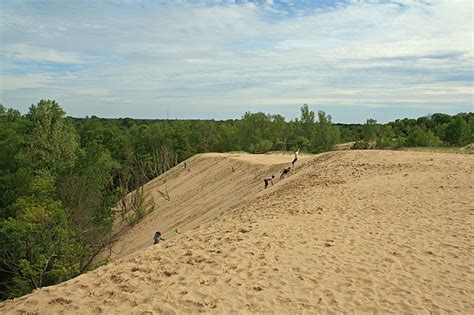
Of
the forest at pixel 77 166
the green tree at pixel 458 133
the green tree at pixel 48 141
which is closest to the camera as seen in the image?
the forest at pixel 77 166

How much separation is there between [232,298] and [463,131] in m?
50.9

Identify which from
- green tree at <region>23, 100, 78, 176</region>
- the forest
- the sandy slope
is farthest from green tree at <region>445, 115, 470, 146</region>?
green tree at <region>23, 100, 78, 176</region>

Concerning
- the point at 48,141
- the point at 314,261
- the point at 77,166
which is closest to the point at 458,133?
the point at 77,166

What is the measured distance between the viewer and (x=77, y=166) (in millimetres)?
25438

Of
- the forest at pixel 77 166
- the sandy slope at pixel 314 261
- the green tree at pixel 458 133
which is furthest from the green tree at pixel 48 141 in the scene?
the green tree at pixel 458 133

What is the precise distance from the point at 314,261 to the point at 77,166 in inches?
826

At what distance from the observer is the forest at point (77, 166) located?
14750 mm

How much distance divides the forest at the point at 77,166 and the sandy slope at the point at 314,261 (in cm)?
611

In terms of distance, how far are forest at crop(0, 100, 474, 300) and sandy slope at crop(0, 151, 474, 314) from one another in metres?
6.11

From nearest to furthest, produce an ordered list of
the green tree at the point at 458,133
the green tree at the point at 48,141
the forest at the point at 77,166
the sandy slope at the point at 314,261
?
the sandy slope at the point at 314,261, the forest at the point at 77,166, the green tree at the point at 48,141, the green tree at the point at 458,133

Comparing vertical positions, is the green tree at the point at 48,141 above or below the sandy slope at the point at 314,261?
above

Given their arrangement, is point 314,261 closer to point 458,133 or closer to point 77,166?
point 77,166

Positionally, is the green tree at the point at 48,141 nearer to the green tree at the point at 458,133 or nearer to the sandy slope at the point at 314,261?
the sandy slope at the point at 314,261

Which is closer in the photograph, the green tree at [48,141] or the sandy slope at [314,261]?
the sandy slope at [314,261]
